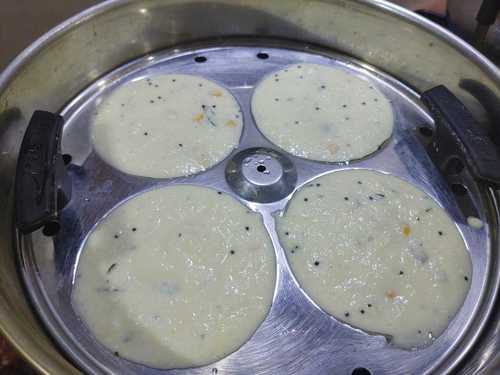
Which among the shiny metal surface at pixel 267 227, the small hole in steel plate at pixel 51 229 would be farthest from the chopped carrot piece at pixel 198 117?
the small hole in steel plate at pixel 51 229

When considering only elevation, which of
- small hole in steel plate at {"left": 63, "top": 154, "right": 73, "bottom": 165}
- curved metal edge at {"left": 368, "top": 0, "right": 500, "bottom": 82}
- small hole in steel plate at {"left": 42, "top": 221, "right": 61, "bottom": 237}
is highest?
curved metal edge at {"left": 368, "top": 0, "right": 500, "bottom": 82}

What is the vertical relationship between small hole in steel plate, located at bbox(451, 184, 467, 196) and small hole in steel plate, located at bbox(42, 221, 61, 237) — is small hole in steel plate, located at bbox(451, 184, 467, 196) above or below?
above

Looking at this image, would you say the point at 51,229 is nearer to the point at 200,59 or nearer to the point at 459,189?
the point at 200,59

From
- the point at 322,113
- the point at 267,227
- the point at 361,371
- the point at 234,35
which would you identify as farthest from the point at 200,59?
the point at 361,371

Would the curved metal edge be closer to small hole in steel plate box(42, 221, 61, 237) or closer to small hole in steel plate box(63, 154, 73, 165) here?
small hole in steel plate box(63, 154, 73, 165)

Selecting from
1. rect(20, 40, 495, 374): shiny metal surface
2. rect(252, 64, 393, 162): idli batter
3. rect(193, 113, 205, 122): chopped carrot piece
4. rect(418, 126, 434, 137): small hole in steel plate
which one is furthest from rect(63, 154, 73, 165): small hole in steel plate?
rect(418, 126, 434, 137): small hole in steel plate
